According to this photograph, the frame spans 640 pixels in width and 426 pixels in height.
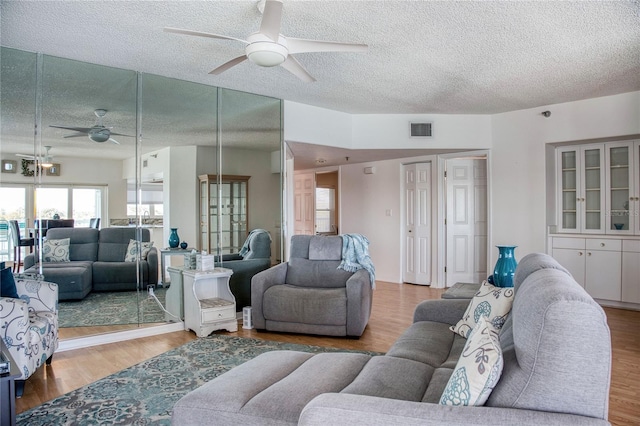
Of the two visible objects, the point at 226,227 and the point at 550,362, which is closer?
the point at 550,362

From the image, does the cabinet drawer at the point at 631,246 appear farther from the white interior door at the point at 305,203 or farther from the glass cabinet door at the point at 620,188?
the white interior door at the point at 305,203

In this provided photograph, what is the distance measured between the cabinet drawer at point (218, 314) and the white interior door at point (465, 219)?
3742 mm

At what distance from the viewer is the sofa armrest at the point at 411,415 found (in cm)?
115

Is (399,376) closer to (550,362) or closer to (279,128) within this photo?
(550,362)

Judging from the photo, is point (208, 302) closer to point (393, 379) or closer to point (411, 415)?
point (393, 379)

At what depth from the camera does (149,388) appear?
2795 millimetres

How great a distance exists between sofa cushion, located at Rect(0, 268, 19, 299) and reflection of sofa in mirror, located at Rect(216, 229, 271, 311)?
1991mm

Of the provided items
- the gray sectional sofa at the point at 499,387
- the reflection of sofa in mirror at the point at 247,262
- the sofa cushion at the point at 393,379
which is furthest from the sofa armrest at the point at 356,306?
the gray sectional sofa at the point at 499,387

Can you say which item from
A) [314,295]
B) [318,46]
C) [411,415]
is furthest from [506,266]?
[411,415]

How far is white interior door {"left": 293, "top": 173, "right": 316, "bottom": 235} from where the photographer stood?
8141 millimetres

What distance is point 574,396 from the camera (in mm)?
1160

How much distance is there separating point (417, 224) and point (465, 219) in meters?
0.75

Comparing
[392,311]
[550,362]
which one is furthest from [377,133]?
[550,362]

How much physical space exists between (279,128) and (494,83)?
8.32ft
